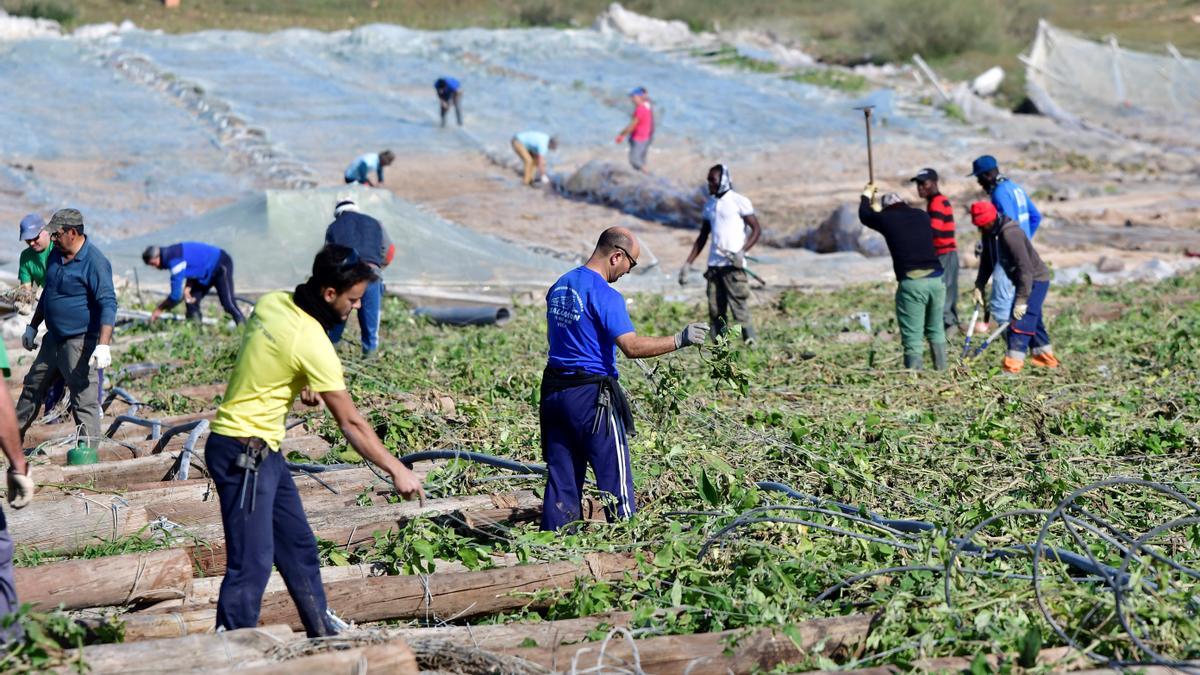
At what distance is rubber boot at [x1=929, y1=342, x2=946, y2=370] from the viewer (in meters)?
9.94

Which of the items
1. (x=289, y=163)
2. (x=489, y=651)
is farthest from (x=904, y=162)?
(x=489, y=651)

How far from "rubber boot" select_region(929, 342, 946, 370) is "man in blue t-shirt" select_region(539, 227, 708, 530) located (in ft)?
14.6

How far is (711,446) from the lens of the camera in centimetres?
745

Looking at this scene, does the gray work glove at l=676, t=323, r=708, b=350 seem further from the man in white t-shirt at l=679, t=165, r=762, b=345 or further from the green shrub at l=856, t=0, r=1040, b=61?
the green shrub at l=856, t=0, r=1040, b=61

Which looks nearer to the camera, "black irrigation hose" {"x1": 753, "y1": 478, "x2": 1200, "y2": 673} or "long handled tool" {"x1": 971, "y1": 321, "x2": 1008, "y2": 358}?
"black irrigation hose" {"x1": 753, "y1": 478, "x2": 1200, "y2": 673}

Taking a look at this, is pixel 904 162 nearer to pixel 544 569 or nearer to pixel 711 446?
pixel 711 446

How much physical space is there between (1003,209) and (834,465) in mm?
4292

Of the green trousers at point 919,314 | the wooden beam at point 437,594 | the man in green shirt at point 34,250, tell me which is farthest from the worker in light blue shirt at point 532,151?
the wooden beam at point 437,594

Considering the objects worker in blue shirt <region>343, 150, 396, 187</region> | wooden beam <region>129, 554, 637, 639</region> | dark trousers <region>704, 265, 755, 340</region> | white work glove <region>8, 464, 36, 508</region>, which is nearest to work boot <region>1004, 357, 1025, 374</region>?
dark trousers <region>704, 265, 755, 340</region>

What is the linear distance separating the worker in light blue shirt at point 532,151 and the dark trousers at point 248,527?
16.7 m

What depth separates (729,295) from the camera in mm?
10969

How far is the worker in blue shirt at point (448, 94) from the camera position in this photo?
78.5 ft

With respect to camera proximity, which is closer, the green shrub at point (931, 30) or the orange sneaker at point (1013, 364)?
the orange sneaker at point (1013, 364)

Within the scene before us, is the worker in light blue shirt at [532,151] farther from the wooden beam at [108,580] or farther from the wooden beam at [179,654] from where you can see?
the wooden beam at [179,654]
